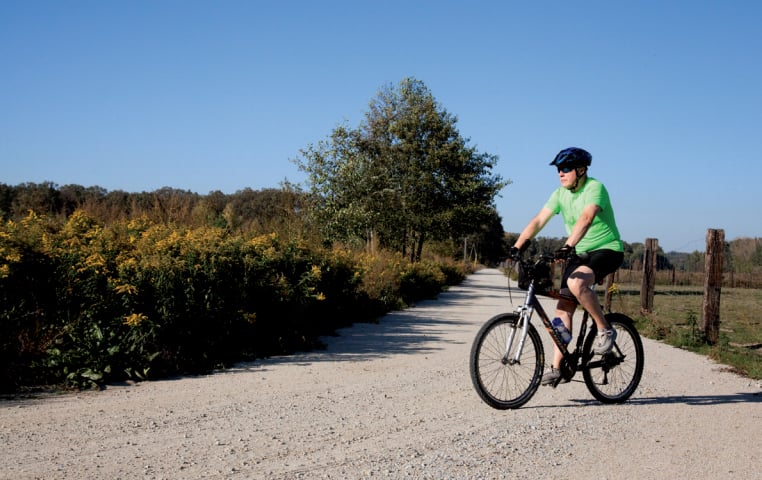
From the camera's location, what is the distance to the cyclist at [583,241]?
17.8ft

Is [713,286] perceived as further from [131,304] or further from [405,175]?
[405,175]

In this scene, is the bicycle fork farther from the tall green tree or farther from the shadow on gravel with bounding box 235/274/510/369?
the tall green tree

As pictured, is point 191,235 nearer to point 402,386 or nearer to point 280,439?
point 402,386

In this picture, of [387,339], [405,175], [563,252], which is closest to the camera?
[563,252]

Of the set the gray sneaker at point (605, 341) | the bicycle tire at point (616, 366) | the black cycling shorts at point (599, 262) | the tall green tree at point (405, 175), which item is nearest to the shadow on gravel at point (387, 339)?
the bicycle tire at point (616, 366)

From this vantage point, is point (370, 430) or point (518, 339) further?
point (518, 339)

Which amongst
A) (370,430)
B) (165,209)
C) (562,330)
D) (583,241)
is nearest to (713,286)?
(583,241)

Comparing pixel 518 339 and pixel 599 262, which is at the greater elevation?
pixel 599 262

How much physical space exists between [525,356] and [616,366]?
1060mm

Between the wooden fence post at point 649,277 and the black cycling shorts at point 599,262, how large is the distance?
27.6ft

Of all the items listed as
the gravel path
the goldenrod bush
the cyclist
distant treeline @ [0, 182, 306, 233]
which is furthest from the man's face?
distant treeline @ [0, 182, 306, 233]

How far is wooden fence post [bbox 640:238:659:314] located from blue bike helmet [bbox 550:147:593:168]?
28.1 feet

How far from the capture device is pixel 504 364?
546 centimetres

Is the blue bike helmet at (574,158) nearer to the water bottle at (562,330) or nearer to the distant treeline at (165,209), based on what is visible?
the water bottle at (562,330)
